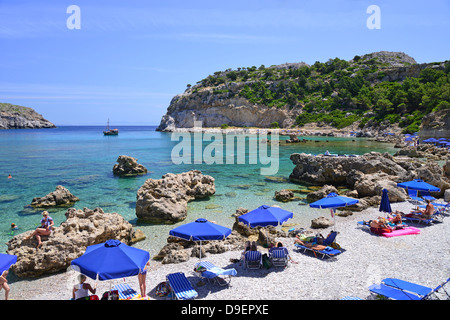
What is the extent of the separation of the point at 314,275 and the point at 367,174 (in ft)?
54.1

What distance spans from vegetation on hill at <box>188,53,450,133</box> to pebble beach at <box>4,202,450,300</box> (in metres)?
58.5

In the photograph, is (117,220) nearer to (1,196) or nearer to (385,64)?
(1,196)

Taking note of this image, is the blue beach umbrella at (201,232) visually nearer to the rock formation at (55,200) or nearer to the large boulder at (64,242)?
the large boulder at (64,242)

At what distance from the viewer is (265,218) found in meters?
10.9

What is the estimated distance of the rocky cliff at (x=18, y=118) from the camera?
168 meters

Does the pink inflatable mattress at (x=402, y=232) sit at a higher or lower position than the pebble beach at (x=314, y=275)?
higher

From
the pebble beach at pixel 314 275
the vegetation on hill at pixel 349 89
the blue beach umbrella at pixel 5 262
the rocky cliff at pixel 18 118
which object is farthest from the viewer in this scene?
the rocky cliff at pixel 18 118

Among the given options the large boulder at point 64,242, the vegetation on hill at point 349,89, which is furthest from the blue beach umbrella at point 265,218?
the vegetation on hill at point 349,89

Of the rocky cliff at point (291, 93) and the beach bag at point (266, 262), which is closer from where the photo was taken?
the beach bag at point (266, 262)

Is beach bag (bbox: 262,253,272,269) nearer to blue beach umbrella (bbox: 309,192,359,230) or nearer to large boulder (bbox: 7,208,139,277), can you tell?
blue beach umbrella (bbox: 309,192,359,230)

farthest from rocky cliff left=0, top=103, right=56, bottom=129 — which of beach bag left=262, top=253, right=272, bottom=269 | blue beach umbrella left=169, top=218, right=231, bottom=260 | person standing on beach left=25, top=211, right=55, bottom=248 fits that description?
beach bag left=262, top=253, right=272, bottom=269

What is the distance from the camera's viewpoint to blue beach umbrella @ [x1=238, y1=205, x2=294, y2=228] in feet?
35.3
